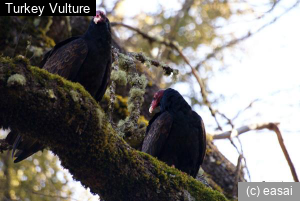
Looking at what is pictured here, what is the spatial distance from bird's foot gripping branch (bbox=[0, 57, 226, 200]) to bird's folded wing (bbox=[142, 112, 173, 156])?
1137 millimetres

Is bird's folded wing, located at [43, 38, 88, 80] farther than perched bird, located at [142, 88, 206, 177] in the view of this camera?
No

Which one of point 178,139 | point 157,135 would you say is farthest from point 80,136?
point 178,139

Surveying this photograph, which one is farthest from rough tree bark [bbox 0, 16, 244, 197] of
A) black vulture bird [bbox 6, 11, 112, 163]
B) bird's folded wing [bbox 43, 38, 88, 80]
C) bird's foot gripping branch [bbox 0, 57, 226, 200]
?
bird's foot gripping branch [bbox 0, 57, 226, 200]

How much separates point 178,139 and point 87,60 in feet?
4.37

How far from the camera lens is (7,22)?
19.3 feet

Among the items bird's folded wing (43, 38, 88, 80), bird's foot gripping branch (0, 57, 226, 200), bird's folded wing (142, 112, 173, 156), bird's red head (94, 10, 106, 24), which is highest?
bird's red head (94, 10, 106, 24)

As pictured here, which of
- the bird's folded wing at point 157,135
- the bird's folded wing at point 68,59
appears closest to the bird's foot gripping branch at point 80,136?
the bird's folded wing at point 157,135

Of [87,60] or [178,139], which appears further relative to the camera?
[178,139]

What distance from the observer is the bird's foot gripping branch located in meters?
2.86

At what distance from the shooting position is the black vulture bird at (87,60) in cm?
466

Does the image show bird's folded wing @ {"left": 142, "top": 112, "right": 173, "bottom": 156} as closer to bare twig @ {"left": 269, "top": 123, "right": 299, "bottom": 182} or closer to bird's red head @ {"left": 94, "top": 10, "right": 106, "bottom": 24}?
bird's red head @ {"left": 94, "top": 10, "right": 106, "bottom": 24}

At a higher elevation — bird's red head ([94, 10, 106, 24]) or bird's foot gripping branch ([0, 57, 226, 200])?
bird's red head ([94, 10, 106, 24])

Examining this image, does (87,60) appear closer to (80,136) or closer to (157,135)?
(157,135)

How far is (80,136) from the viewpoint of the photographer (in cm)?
310
